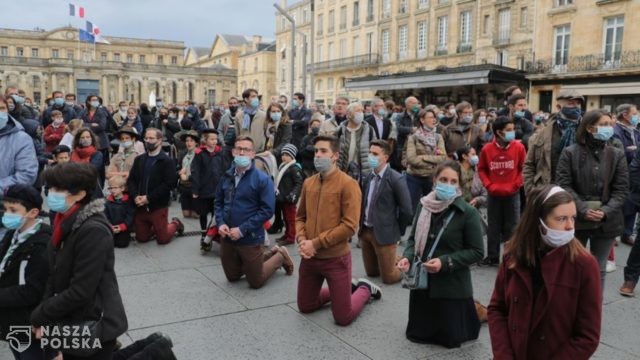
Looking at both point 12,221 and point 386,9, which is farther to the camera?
point 386,9

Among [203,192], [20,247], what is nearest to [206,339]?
[20,247]

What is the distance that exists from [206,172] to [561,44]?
89.9 feet

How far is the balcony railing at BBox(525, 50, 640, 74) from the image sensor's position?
25.5m

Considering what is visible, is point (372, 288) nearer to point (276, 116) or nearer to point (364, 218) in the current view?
point (364, 218)

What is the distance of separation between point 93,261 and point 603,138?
14.7 ft

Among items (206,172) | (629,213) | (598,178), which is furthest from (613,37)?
(598,178)

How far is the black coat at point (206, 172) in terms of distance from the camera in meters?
8.20

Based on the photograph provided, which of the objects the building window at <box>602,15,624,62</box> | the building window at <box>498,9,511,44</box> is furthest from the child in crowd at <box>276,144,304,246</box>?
the building window at <box>498,9,511,44</box>

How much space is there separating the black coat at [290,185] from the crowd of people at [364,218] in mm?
17

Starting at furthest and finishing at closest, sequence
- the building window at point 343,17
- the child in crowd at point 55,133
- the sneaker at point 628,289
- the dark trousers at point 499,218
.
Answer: the building window at point 343,17 < the child in crowd at point 55,133 < the dark trousers at point 499,218 < the sneaker at point 628,289

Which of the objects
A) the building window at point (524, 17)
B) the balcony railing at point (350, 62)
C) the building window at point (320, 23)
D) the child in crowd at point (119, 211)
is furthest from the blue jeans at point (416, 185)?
the building window at point (320, 23)

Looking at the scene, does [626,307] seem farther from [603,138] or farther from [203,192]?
[203,192]

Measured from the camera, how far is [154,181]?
7672 millimetres

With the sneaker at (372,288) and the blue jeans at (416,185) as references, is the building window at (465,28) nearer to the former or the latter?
the blue jeans at (416,185)
